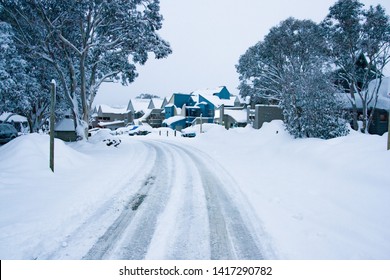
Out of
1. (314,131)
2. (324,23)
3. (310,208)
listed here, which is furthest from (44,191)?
(324,23)

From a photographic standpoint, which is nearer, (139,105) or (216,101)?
(216,101)

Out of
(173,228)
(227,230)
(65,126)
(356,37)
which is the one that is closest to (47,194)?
(173,228)

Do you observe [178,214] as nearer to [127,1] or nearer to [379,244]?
[379,244]

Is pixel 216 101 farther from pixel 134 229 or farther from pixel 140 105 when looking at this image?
pixel 134 229

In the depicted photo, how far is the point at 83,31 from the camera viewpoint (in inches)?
699

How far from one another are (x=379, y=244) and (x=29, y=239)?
248 inches

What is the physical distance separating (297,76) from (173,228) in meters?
14.6

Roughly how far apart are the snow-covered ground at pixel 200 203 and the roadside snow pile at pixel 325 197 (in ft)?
0.08

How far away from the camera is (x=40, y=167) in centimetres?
927

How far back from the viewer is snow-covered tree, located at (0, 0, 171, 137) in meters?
15.8

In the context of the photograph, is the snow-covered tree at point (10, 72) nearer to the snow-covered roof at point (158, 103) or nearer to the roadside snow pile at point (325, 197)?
the roadside snow pile at point (325, 197)

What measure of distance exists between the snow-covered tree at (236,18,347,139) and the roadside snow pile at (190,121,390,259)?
242 cm

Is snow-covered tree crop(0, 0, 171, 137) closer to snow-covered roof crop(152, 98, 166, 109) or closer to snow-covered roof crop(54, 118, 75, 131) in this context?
snow-covered roof crop(54, 118, 75, 131)

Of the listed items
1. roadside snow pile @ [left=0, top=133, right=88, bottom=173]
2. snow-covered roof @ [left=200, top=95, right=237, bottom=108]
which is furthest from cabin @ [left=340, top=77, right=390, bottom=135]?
snow-covered roof @ [left=200, top=95, right=237, bottom=108]
